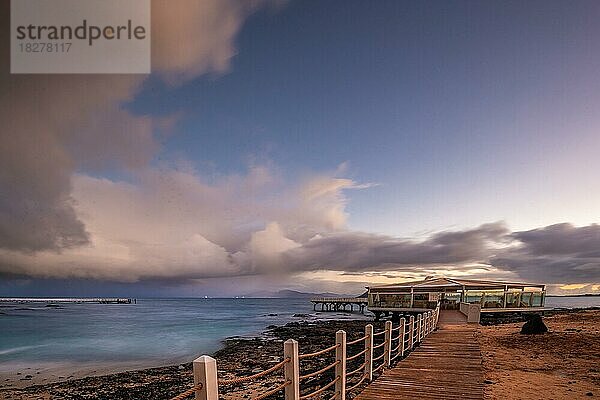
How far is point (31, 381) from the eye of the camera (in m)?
19.5

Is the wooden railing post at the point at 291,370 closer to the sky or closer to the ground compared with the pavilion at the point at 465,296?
closer to the sky

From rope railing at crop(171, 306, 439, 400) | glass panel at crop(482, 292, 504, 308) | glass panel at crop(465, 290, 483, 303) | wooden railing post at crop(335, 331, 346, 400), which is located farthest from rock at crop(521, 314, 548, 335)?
wooden railing post at crop(335, 331, 346, 400)

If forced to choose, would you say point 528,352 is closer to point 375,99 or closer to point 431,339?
point 431,339

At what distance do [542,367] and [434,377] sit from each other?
5.42m

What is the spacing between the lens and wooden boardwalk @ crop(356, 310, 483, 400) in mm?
6707

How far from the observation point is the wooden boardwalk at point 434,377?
6.71 meters

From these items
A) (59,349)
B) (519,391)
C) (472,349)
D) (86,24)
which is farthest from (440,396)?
(59,349)

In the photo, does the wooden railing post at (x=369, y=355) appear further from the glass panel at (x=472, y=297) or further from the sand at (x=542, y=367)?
the glass panel at (x=472, y=297)

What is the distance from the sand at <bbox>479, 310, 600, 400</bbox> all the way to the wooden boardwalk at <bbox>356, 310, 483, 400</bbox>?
59 cm

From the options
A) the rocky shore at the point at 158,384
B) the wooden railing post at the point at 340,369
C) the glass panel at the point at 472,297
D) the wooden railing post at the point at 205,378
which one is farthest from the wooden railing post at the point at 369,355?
the glass panel at the point at 472,297

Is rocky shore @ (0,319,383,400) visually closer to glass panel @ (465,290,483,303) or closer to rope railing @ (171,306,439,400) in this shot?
rope railing @ (171,306,439,400)

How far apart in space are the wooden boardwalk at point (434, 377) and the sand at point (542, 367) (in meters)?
0.59

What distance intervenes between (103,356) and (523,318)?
33.0 m

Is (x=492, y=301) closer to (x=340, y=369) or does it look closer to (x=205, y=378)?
(x=340, y=369)
